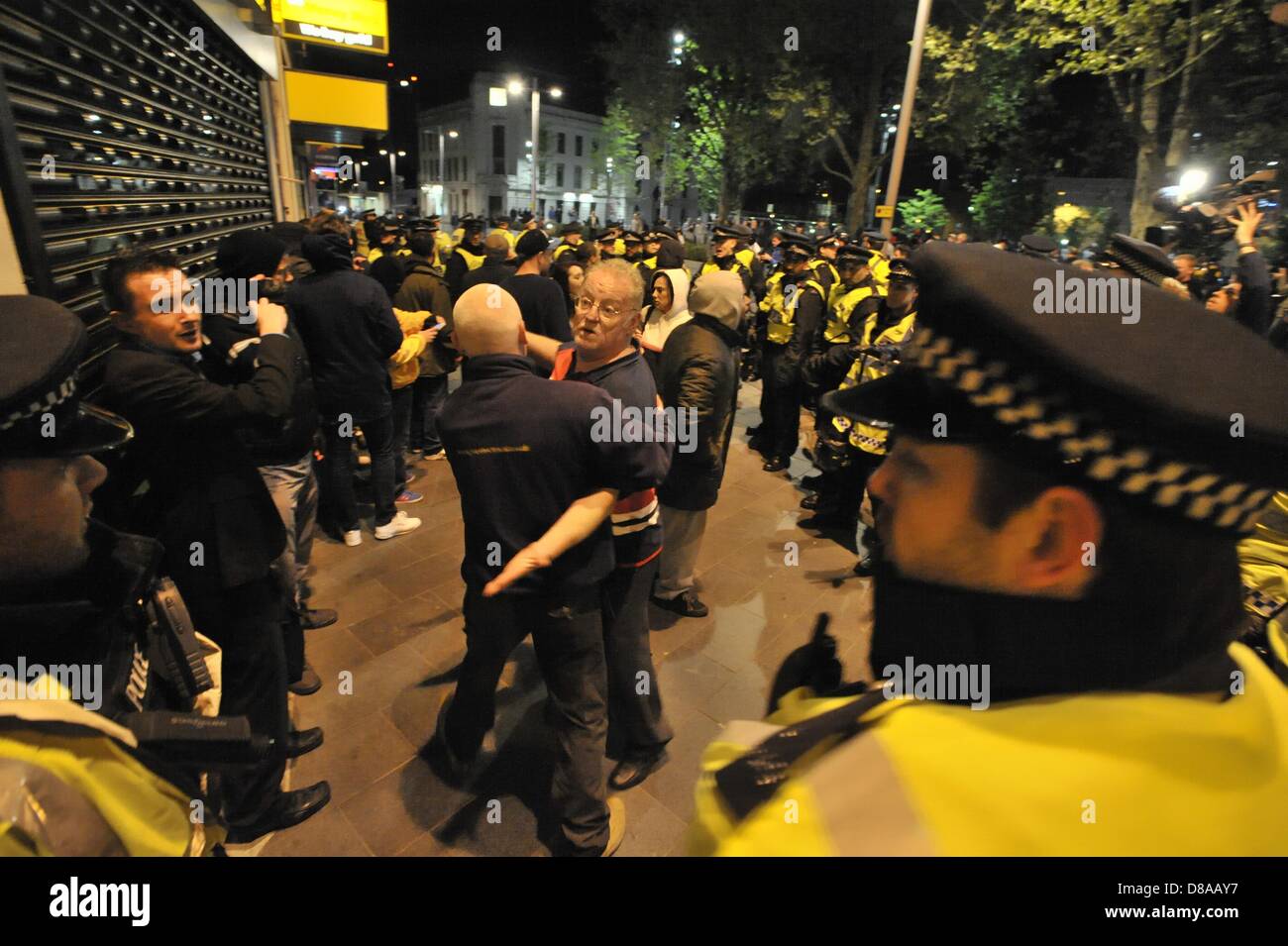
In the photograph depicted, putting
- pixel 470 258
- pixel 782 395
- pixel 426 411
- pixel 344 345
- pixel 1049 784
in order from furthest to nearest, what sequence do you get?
pixel 470 258 < pixel 782 395 < pixel 426 411 < pixel 344 345 < pixel 1049 784

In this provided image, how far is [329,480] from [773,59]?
Answer: 20191 millimetres

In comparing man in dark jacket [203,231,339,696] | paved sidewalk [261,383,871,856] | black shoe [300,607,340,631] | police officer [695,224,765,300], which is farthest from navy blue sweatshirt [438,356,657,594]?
police officer [695,224,765,300]

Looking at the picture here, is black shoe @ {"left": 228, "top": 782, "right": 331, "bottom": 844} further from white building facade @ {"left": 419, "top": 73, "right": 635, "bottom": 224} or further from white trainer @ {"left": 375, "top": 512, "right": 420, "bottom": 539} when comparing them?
white building facade @ {"left": 419, "top": 73, "right": 635, "bottom": 224}

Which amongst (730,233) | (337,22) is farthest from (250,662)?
(337,22)

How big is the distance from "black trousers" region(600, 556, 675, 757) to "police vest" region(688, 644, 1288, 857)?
86.6 inches

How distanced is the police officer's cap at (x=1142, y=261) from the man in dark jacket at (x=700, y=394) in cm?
297

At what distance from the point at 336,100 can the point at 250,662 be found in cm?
1233

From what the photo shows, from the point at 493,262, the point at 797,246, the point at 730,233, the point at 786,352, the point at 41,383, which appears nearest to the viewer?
the point at 41,383

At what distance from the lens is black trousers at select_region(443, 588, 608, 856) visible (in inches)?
95.6

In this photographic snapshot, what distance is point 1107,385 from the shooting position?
28.5 inches

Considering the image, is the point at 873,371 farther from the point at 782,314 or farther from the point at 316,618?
the point at 316,618

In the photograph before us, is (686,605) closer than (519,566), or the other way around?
(519,566)

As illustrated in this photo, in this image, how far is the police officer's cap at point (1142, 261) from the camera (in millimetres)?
4383
